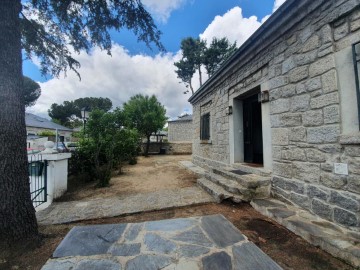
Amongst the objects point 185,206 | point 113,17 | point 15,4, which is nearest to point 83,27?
point 113,17

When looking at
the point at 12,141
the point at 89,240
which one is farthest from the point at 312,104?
the point at 12,141

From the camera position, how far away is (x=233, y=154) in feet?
16.5

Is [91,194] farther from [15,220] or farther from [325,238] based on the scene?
[325,238]

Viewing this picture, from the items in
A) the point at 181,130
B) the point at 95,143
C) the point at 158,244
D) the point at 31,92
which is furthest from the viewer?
the point at 31,92

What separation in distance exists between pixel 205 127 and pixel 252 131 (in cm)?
238

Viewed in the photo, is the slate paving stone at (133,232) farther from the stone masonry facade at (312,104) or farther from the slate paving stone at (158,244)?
the stone masonry facade at (312,104)

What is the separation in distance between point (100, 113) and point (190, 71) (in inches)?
691

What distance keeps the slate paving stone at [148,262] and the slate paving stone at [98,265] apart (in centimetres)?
12

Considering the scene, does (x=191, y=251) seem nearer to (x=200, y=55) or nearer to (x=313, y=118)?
(x=313, y=118)

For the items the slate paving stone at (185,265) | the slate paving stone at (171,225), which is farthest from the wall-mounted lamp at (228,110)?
the slate paving stone at (185,265)

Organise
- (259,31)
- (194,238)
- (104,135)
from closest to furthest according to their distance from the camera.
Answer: (194,238)
(259,31)
(104,135)

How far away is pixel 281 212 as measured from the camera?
2723mm

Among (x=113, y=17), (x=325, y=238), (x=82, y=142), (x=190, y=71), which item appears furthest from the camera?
(x=190, y=71)

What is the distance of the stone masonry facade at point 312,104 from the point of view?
2217mm
